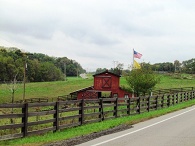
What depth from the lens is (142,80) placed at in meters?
31.9

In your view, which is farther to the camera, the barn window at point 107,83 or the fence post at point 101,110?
the barn window at point 107,83

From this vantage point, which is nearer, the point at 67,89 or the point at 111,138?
the point at 111,138

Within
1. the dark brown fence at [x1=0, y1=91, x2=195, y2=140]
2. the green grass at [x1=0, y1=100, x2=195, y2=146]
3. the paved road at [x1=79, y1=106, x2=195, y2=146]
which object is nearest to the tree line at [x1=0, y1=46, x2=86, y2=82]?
the dark brown fence at [x1=0, y1=91, x2=195, y2=140]

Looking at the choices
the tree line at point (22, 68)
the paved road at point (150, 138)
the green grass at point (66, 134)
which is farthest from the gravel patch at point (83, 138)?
the tree line at point (22, 68)

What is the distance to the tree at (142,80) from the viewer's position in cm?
3186

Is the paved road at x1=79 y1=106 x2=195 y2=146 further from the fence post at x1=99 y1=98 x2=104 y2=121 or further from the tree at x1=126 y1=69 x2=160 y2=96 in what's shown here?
the tree at x1=126 y1=69 x2=160 y2=96

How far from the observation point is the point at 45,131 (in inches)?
435

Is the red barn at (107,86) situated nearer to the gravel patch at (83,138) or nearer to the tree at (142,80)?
the tree at (142,80)

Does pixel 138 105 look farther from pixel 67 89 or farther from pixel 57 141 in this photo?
pixel 67 89

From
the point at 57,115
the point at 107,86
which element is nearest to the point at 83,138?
the point at 57,115

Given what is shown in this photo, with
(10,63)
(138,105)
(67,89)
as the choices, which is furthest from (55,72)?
(138,105)

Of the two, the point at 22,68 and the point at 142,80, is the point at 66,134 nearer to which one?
the point at 142,80

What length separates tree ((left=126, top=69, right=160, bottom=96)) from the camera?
3186 centimetres

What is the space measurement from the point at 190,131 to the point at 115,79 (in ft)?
125
